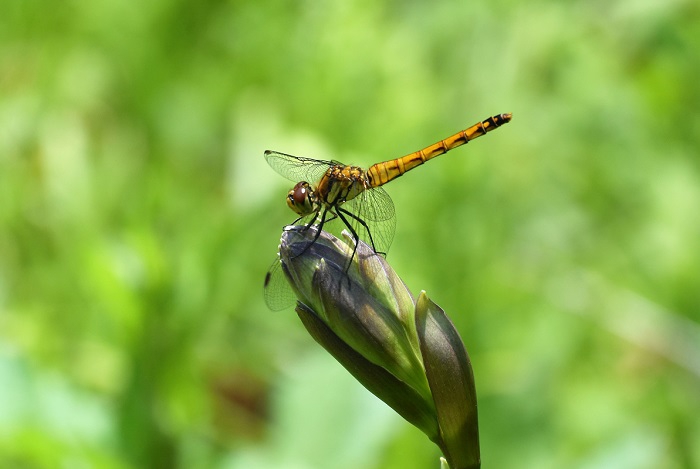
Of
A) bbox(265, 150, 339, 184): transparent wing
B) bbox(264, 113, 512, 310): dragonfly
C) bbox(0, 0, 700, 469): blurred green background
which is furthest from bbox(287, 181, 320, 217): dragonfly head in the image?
bbox(0, 0, 700, 469): blurred green background

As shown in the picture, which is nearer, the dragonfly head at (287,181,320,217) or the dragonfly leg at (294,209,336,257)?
the dragonfly leg at (294,209,336,257)

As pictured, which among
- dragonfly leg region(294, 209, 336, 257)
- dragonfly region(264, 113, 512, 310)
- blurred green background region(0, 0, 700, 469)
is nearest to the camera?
dragonfly leg region(294, 209, 336, 257)

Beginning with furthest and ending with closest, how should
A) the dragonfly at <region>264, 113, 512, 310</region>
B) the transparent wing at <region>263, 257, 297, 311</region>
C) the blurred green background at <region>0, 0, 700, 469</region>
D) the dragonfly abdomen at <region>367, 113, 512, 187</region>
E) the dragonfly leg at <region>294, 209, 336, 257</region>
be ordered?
the blurred green background at <region>0, 0, 700, 469</region> < the dragonfly abdomen at <region>367, 113, 512, 187</region> < the dragonfly at <region>264, 113, 512, 310</region> < the transparent wing at <region>263, 257, 297, 311</region> < the dragonfly leg at <region>294, 209, 336, 257</region>

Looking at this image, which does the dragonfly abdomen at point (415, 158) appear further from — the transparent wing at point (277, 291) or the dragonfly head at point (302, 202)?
the transparent wing at point (277, 291)

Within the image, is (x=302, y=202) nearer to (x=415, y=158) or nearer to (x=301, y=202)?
(x=301, y=202)

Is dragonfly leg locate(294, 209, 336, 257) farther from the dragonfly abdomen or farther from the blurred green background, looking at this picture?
the blurred green background

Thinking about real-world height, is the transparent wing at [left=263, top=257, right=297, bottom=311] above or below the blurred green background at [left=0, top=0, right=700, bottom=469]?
below
